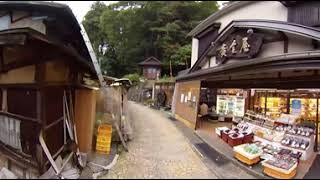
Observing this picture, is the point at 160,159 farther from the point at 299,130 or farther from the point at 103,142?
the point at 299,130

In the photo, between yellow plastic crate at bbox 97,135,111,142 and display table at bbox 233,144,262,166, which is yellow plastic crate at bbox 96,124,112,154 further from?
display table at bbox 233,144,262,166

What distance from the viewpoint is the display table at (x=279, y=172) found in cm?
668

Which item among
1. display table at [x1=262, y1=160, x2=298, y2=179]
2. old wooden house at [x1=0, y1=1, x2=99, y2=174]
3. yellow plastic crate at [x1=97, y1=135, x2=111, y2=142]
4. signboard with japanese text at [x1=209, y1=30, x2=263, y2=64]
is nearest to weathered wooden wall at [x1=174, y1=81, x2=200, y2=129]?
signboard with japanese text at [x1=209, y1=30, x2=263, y2=64]

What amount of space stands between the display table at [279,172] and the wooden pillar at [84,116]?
5428mm

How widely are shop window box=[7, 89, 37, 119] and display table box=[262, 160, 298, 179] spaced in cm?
570

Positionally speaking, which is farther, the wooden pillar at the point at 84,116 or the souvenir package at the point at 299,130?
the wooden pillar at the point at 84,116

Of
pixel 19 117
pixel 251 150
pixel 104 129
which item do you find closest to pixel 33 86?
pixel 19 117

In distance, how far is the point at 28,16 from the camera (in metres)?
7.68

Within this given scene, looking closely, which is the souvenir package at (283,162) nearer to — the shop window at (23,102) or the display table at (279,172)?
the display table at (279,172)

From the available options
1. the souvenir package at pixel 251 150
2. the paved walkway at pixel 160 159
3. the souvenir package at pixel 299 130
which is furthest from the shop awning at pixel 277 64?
the paved walkway at pixel 160 159

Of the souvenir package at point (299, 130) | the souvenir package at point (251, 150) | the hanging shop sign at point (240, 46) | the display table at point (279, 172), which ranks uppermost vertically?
the hanging shop sign at point (240, 46)

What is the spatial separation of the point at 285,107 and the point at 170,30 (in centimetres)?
641

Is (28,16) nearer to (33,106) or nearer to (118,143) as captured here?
(33,106)

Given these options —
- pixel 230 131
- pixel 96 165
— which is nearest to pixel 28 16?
pixel 96 165
